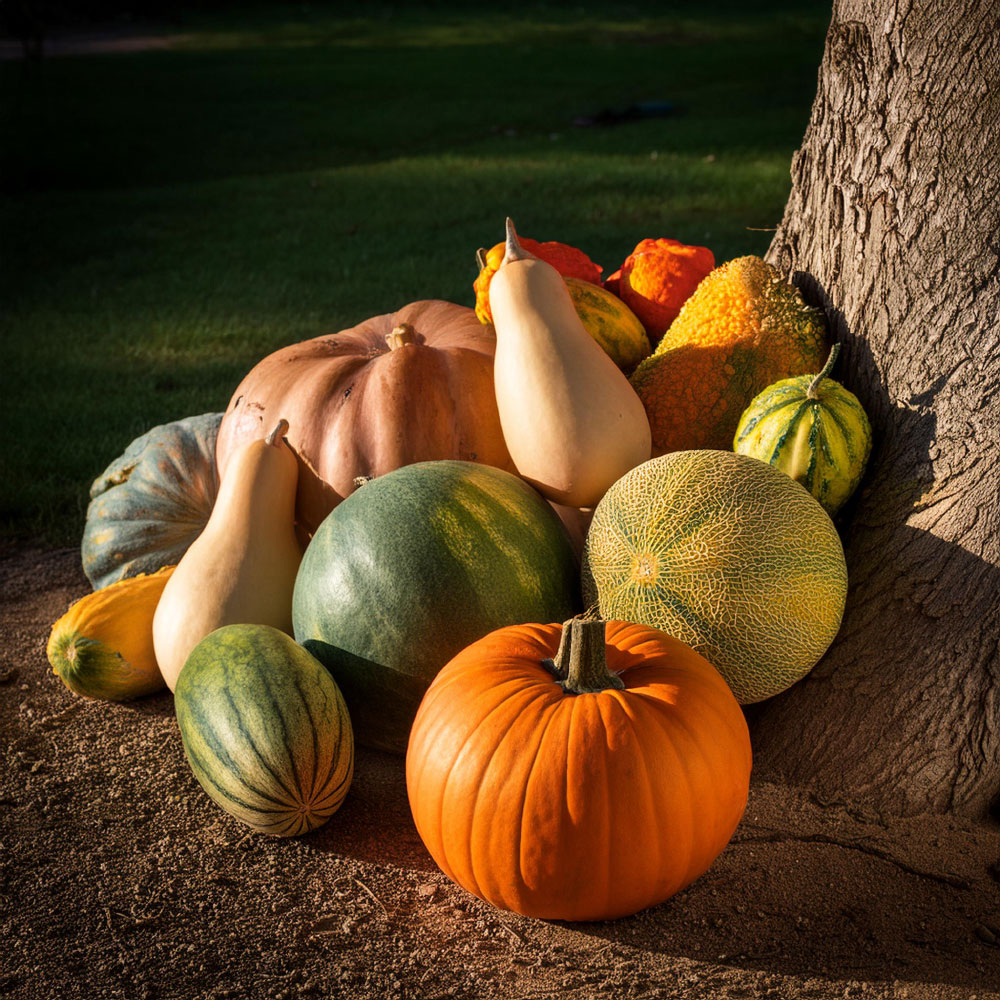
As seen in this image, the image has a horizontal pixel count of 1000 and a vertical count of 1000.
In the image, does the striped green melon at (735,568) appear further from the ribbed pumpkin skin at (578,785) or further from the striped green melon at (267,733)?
the striped green melon at (267,733)

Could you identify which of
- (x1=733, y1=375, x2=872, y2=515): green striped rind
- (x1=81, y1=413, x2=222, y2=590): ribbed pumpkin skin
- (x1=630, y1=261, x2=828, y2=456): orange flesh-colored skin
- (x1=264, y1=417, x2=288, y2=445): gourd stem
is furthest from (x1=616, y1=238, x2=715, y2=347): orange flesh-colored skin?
(x1=81, y1=413, x2=222, y2=590): ribbed pumpkin skin

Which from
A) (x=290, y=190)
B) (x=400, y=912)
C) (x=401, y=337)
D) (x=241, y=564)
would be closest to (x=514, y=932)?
(x=400, y=912)

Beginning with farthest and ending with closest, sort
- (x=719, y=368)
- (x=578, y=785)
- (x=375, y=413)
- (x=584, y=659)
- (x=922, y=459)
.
A: (x=375, y=413), (x=719, y=368), (x=922, y=459), (x=584, y=659), (x=578, y=785)

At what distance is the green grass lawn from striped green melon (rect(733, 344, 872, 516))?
291cm

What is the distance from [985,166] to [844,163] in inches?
17.9

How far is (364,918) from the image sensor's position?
233cm

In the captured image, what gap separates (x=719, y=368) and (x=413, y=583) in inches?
45.2

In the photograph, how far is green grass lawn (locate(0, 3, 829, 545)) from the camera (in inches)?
247

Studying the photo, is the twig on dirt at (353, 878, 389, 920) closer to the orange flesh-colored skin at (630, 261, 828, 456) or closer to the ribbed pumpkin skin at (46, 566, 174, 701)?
the ribbed pumpkin skin at (46, 566, 174, 701)

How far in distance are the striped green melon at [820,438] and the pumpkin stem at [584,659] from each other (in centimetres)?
80

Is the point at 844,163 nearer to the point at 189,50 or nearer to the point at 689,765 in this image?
the point at 689,765

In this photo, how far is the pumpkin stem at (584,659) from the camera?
88.5 inches

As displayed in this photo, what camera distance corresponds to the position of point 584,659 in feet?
7.45

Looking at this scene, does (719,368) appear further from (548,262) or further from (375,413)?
(375,413)
